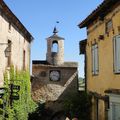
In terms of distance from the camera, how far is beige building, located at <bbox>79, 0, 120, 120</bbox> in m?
15.7

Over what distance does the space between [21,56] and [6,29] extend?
6.19 m

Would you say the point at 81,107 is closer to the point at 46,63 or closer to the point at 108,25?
the point at 108,25

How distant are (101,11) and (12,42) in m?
8.04

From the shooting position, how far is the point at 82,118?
21.2m

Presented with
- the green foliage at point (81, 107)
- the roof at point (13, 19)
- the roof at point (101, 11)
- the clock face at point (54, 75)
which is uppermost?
the roof at point (13, 19)

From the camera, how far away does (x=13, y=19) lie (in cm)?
2416

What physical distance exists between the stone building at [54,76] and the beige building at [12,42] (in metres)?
13.4

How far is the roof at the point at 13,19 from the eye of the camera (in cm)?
2083

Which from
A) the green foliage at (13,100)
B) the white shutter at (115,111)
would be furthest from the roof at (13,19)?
the white shutter at (115,111)

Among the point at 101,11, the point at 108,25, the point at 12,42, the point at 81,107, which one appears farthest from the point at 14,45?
the point at 108,25

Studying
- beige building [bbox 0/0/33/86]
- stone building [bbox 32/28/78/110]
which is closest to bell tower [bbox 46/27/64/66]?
stone building [bbox 32/28/78/110]

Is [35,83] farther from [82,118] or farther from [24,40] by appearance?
[82,118]

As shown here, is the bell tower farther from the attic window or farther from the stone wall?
the attic window

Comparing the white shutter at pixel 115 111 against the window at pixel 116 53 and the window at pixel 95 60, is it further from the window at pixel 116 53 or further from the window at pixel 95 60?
the window at pixel 95 60
